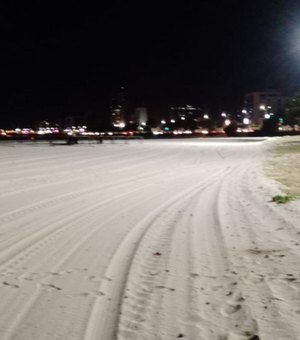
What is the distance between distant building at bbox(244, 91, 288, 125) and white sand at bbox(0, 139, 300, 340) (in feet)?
495

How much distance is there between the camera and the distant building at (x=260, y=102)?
15906 cm

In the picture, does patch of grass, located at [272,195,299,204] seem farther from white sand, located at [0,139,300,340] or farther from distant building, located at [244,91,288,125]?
distant building, located at [244,91,288,125]

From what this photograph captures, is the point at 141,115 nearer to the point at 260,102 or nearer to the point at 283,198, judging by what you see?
the point at 260,102

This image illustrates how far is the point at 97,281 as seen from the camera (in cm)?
531

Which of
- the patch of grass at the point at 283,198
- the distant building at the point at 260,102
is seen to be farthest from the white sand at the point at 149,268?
the distant building at the point at 260,102

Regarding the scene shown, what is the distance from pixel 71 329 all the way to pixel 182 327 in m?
0.97

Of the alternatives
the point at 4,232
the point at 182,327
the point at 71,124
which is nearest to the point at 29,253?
the point at 4,232

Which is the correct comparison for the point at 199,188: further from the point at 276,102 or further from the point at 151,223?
the point at 276,102

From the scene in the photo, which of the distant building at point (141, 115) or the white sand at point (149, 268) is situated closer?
the white sand at point (149, 268)

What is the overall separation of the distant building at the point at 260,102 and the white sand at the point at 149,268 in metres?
151

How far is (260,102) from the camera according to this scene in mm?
169250

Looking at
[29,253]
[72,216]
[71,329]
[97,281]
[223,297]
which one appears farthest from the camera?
[72,216]

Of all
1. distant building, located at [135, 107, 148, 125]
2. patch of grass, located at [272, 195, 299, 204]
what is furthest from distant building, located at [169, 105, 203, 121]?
patch of grass, located at [272, 195, 299, 204]

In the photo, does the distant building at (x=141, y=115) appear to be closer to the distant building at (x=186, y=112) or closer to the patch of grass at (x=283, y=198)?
the distant building at (x=186, y=112)
